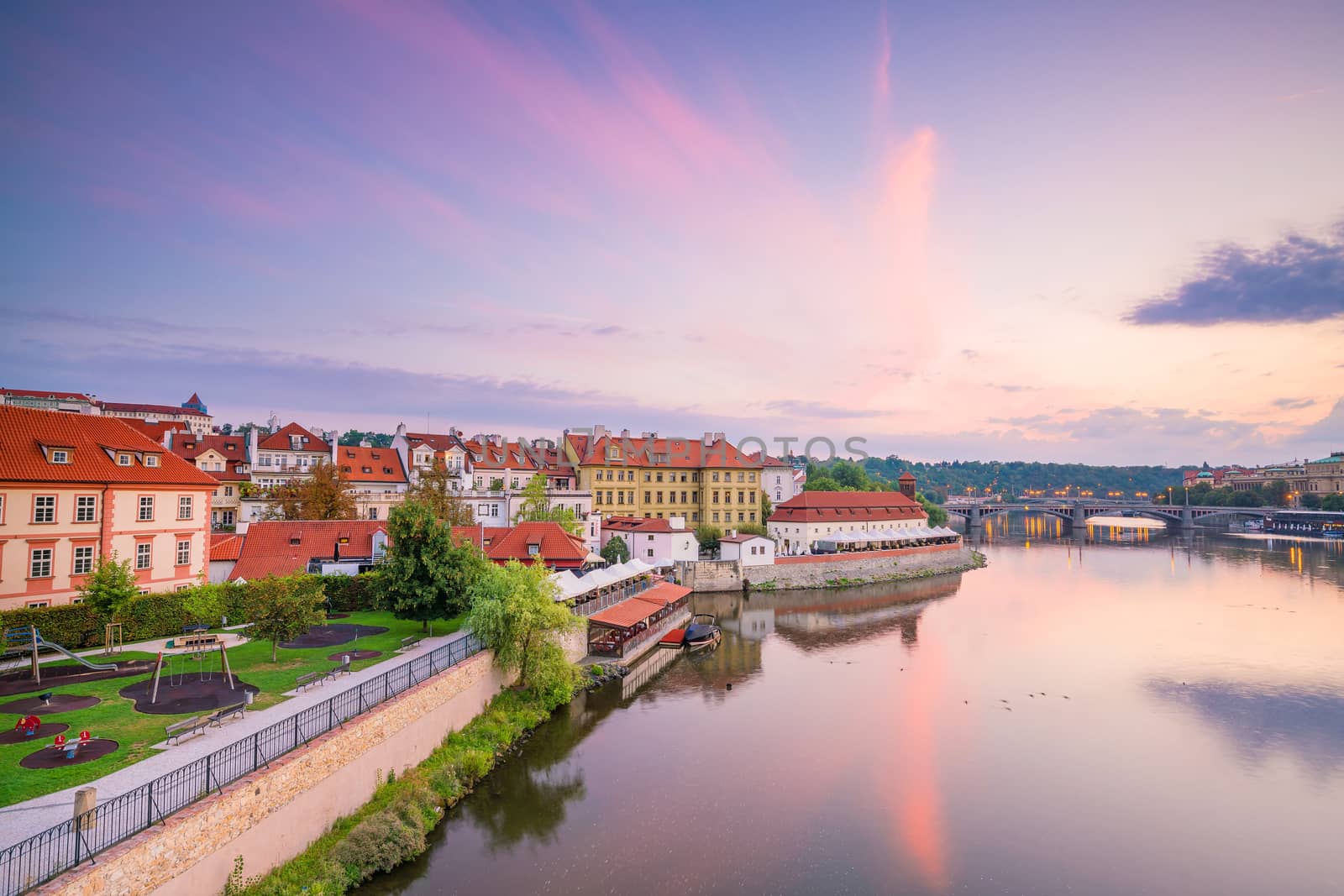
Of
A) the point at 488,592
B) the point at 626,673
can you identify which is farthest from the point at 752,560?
the point at 488,592

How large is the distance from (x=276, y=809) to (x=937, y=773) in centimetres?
1768

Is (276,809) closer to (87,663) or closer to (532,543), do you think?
(87,663)

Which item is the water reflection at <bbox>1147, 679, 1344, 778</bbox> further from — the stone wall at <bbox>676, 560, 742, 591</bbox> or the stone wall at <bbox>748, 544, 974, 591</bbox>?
the stone wall at <bbox>676, 560, 742, 591</bbox>

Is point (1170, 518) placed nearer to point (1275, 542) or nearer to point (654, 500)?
point (1275, 542)

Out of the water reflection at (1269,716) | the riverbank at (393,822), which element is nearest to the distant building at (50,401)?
the riverbank at (393,822)

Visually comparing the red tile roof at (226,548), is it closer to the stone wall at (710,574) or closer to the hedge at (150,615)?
the hedge at (150,615)

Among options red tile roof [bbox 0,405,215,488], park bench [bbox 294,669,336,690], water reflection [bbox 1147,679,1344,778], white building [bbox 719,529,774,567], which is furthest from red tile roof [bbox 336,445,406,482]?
water reflection [bbox 1147,679,1344,778]

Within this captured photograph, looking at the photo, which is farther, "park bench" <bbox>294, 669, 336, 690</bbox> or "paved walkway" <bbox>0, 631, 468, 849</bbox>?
"park bench" <bbox>294, 669, 336, 690</bbox>

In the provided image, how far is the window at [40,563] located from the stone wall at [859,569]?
40.2 meters

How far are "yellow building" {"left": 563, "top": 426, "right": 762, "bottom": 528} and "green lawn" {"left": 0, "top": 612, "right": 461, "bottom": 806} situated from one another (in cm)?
3307

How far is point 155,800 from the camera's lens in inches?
433

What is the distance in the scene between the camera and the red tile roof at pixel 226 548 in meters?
32.8

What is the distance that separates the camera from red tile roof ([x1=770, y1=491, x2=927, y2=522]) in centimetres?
6319

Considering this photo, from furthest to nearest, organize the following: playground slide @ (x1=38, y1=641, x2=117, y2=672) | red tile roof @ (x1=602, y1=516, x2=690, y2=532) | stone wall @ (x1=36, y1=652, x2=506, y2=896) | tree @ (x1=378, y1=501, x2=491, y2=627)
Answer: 1. red tile roof @ (x1=602, y1=516, x2=690, y2=532)
2. tree @ (x1=378, y1=501, x2=491, y2=627)
3. playground slide @ (x1=38, y1=641, x2=117, y2=672)
4. stone wall @ (x1=36, y1=652, x2=506, y2=896)
